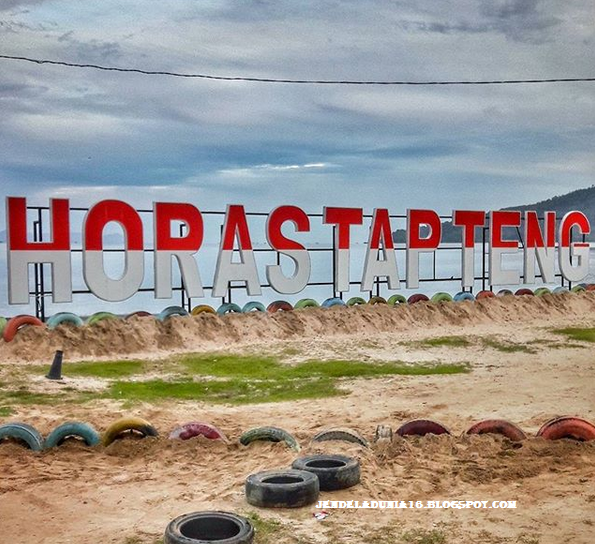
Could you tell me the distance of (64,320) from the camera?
1684cm

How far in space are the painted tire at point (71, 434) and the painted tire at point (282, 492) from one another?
8.98 ft

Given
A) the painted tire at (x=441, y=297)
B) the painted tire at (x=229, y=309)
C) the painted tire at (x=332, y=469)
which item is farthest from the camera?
the painted tire at (x=441, y=297)

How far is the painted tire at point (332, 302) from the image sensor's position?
20625 millimetres

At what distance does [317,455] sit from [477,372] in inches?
275

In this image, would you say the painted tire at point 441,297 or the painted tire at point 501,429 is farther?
the painted tire at point 441,297

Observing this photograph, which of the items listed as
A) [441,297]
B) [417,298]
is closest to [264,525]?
[417,298]

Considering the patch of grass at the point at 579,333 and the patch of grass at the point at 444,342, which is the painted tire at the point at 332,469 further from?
the patch of grass at the point at 579,333

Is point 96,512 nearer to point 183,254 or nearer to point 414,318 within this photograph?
point 183,254

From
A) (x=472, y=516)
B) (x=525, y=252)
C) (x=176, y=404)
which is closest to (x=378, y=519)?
(x=472, y=516)

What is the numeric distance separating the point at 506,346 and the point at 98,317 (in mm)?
9985

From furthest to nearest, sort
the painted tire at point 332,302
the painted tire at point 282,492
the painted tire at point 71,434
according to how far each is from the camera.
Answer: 1. the painted tire at point 332,302
2. the painted tire at point 71,434
3. the painted tire at point 282,492

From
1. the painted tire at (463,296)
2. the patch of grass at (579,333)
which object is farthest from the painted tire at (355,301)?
the patch of grass at (579,333)

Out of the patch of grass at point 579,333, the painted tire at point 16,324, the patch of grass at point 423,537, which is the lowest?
the patch of grass at point 423,537

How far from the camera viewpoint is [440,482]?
23.9 ft
